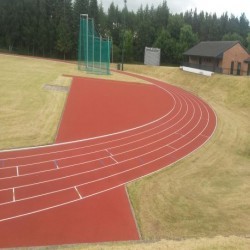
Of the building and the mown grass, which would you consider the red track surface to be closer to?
the mown grass

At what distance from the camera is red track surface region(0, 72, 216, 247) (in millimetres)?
11289

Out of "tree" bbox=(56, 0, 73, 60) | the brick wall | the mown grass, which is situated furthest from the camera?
"tree" bbox=(56, 0, 73, 60)

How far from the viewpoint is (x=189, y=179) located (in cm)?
1603

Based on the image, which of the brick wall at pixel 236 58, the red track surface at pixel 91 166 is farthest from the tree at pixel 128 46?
the red track surface at pixel 91 166

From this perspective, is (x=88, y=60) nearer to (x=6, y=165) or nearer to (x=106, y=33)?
(x=106, y=33)

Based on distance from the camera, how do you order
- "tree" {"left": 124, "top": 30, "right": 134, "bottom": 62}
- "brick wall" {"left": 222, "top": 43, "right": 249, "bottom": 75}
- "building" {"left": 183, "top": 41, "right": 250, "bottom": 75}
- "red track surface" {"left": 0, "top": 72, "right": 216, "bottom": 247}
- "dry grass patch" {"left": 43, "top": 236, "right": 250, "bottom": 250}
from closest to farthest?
"dry grass patch" {"left": 43, "top": 236, "right": 250, "bottom": 250}, "red track surface" {"left": 0, "top": 72, "right": 216, "bottom": 247}, "building" {"left": 183, "top": 41, "right": 250, "bottom": 75}, "brick wall" {"left": 222, "top": 43, "right": 249, "bottom": 75}, "tree" {"left": 124, "top": 30, "right": 134, "bottom": 62}

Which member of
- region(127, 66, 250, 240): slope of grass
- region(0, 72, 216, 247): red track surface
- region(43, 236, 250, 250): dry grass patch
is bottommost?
region(127, 66, 250, 240): slope of grass

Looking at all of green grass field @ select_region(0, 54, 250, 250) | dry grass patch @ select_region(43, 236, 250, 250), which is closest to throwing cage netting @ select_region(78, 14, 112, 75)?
green grass field @ select_region(0, 54, 250, 250)

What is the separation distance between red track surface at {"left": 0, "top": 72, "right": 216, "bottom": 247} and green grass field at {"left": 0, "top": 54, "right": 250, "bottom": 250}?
726 mm

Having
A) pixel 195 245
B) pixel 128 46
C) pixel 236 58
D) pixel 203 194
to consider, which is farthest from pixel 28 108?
pixel 128 46

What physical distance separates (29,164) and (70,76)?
2468cm

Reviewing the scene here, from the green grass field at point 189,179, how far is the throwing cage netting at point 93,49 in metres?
10.4

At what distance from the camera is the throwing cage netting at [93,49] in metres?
42.6

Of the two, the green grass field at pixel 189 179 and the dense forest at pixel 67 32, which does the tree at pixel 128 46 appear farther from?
the green grass field at pixel 189 179
